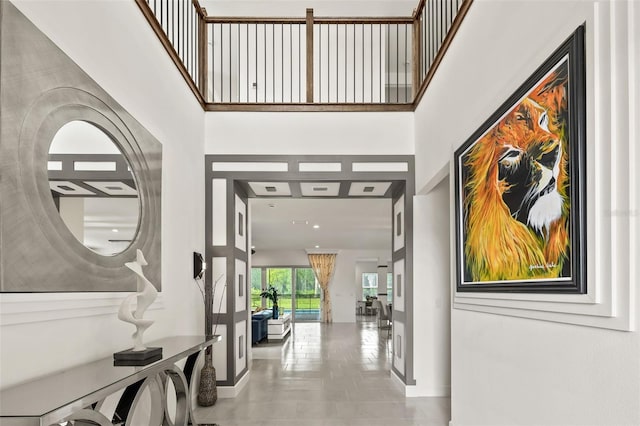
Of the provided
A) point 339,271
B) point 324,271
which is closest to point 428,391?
point 324,271

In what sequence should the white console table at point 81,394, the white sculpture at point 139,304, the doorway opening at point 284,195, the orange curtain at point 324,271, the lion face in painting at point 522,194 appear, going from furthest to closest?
the orange curtain at point 324,271, the doorway opening at point 284,195, the white sculpture at point 139,304, the lion face in painting at point 522,194, the white console table at point 81,394

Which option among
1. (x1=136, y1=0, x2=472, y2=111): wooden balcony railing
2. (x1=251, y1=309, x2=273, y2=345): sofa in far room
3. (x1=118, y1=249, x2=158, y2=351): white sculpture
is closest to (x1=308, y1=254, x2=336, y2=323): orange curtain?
(x1=251, y1=309, x2=273, y2=345): sofa in far room

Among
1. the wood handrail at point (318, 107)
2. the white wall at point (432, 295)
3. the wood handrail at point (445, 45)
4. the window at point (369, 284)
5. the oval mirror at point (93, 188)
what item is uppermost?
the wood handrail at point (445, 45)

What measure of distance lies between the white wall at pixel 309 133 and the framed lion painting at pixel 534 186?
2483mm

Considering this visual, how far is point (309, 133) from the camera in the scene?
5.85 meters

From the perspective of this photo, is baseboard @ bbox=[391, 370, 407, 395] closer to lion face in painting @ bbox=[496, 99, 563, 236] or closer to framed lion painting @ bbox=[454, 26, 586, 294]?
framed lion painting @ bbox=[454, 26, 586, 294]

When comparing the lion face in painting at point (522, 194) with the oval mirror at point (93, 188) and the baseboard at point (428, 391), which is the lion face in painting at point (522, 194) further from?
the baseboard at point (428, 391)

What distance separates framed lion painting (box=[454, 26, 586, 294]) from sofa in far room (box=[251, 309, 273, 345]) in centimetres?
758

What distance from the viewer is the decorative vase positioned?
5117 millimetres

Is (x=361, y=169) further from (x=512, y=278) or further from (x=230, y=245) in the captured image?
(x=512, y=278)

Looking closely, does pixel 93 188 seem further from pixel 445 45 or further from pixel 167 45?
pixel 445 45

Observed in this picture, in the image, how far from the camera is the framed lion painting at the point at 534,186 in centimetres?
194

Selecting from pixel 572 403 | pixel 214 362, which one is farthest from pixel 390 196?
pixel 572 403

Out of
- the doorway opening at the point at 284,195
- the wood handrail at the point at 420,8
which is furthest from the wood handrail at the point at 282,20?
the doorway opening at the point at 284,195
